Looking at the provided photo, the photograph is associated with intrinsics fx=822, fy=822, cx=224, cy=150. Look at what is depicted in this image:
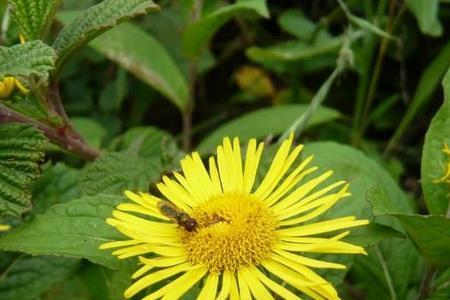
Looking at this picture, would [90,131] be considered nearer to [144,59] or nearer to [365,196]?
[144,59]

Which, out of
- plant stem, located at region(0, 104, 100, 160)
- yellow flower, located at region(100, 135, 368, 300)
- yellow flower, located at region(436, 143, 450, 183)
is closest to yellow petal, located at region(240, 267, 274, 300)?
yellow flower, located at region(100, 135, 368, 300)

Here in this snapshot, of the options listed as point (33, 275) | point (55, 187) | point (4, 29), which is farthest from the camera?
point (4, 29)

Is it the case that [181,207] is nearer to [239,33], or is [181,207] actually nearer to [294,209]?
[294,209]

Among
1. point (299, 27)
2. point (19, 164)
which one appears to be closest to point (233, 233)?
point (19, 164)

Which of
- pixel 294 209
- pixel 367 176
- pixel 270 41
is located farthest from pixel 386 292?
pixel 270 41

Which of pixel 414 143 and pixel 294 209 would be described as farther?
pixel 414 143

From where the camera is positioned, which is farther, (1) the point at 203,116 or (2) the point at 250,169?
(1) the point at 203,116
